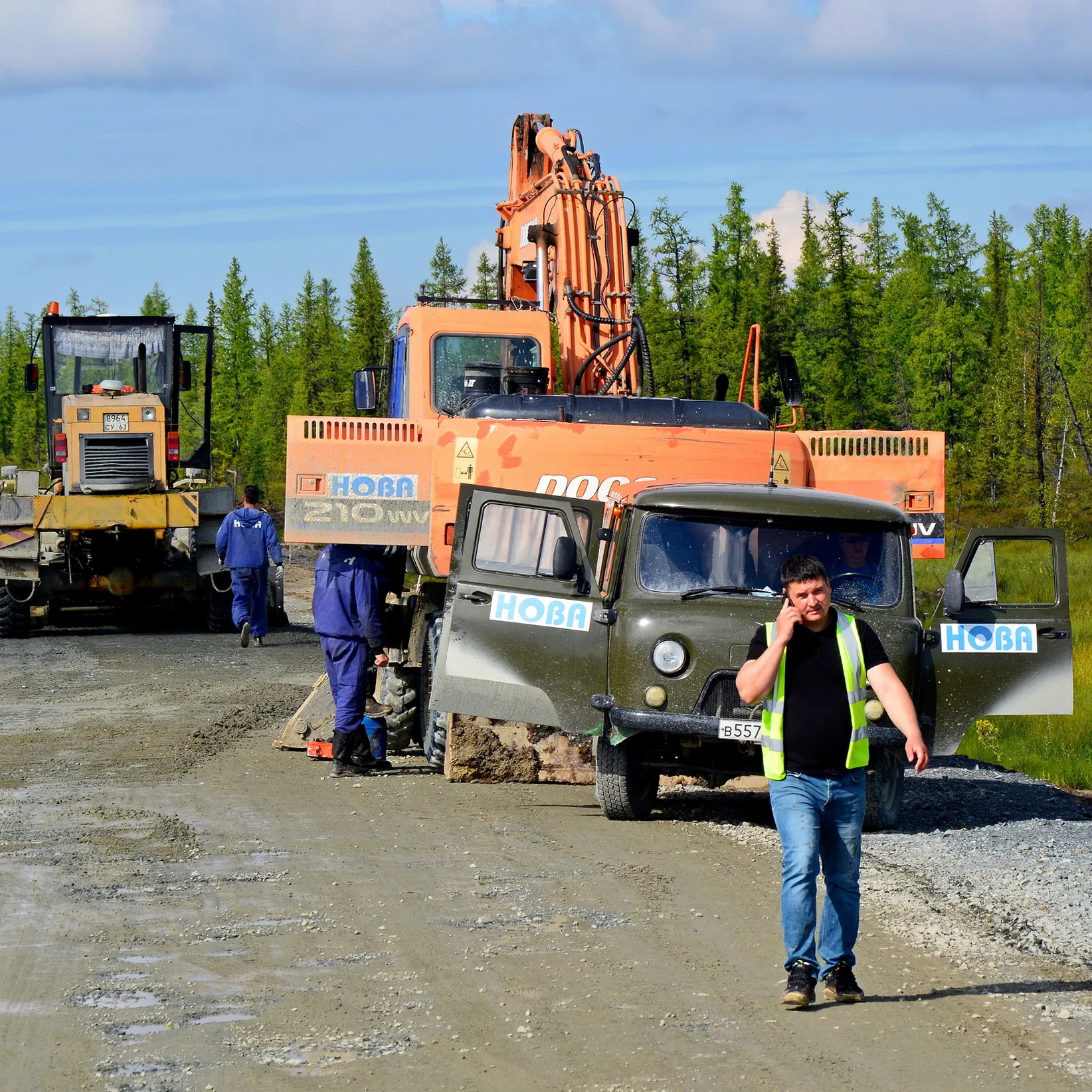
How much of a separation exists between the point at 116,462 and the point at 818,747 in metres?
18.9

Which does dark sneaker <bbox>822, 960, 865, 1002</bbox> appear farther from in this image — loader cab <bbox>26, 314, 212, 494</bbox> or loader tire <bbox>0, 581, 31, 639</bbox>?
loader cab <bbox>26, 314, 212, 494</bbox>

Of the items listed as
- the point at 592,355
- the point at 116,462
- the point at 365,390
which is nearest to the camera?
the point at 365,390

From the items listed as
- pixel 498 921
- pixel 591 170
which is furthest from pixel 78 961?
pixel 591 170

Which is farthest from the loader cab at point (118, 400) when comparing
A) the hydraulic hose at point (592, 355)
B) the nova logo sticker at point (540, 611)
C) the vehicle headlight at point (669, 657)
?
the vehicle headlight at point (669, 657)

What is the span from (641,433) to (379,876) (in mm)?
4468

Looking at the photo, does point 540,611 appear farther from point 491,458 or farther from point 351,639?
point 351,639

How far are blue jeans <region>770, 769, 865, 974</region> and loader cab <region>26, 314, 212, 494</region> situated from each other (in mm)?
18527

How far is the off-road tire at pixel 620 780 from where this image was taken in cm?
Result: 1013

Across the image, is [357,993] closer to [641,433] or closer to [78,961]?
[78,961]

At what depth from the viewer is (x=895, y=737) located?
9.44 metres

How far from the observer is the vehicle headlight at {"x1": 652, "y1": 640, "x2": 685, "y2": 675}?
31.8ft

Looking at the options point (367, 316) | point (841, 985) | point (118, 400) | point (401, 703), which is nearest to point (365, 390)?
point (401, 703)

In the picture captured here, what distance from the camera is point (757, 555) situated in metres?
10.1

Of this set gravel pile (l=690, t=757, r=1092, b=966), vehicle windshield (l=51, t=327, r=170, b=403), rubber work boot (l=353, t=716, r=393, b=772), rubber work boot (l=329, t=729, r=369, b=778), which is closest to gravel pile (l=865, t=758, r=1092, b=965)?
gravel pile (l=690, t=757, r=1092, b=966)
